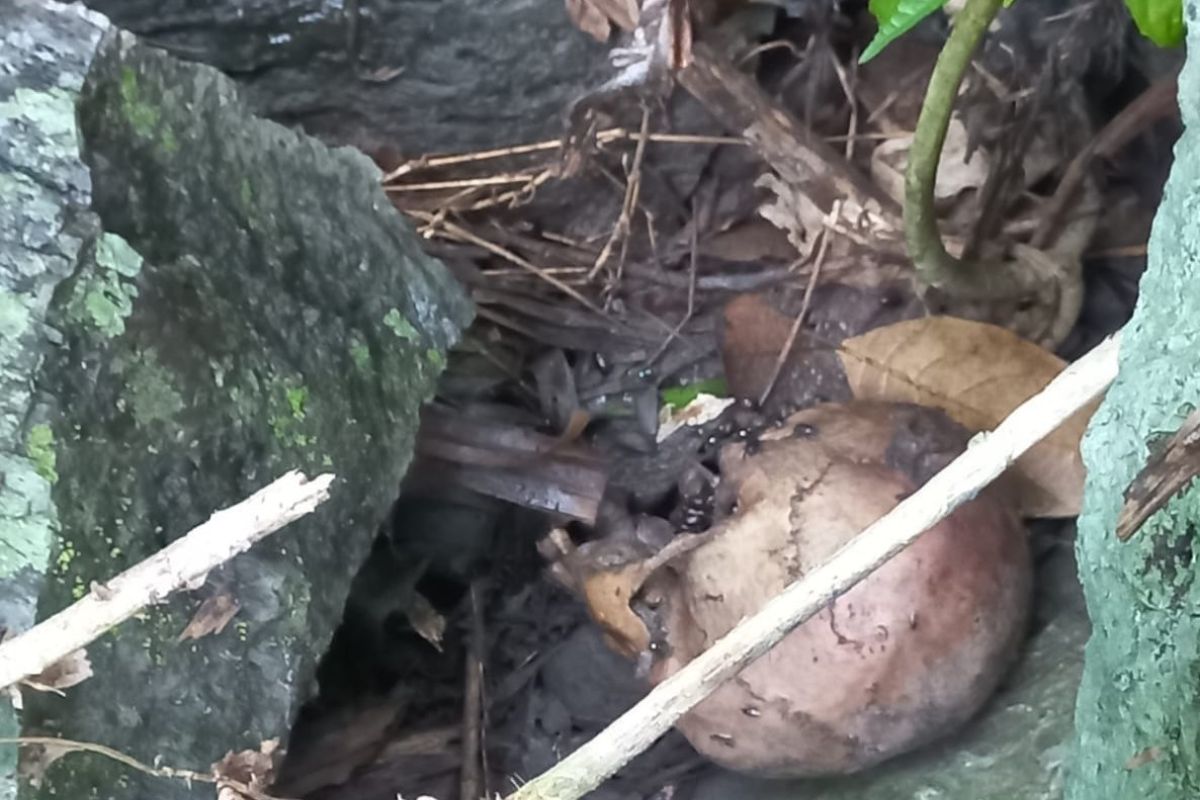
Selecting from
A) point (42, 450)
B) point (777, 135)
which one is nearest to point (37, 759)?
point (42, 450)

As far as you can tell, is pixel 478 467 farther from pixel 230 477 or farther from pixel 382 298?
pixel 230 477

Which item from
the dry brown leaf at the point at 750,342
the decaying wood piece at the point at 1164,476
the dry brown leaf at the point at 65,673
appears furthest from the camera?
the dry brown leaf at the point at 750,342

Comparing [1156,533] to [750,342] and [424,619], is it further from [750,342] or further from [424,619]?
[424,619]

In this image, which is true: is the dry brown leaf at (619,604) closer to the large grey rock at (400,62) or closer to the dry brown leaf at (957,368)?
the dry brown leaf at (957,368)

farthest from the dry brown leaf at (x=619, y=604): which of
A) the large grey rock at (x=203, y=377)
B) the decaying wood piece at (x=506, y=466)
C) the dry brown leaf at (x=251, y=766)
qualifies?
the dry brown leaf at (x=251, y=766)

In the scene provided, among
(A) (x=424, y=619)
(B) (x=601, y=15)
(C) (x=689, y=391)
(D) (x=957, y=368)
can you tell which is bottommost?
(A) (x=424, y=619)

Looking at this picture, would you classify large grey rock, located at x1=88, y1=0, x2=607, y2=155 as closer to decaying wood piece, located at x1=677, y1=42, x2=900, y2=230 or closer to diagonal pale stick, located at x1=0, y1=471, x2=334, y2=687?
decaying wood piece, located at x1=677, y1=42, x2=900, y2=230

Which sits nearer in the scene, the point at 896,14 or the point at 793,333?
the point at 896,14
